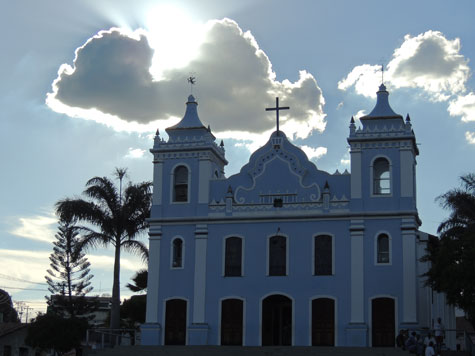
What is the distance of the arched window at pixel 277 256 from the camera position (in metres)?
34.3

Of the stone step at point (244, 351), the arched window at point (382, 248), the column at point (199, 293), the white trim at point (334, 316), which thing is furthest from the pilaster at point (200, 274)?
the arched window at point (382, 248)

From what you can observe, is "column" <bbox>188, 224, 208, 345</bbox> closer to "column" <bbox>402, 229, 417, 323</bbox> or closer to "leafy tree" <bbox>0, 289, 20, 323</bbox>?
"column" <bbox>402, 229, 417, 323</bbox>

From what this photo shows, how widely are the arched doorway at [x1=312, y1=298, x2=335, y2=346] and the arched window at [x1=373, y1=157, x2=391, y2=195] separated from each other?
16.4 feet

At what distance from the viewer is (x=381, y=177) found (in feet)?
113

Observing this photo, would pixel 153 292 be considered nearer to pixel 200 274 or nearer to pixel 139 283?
pixel 200 274

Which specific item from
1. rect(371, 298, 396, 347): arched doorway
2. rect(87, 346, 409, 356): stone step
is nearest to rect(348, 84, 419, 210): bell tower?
rect(371, 298, 396, 347): arched doorway

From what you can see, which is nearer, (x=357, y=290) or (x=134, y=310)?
(x=357, y=290)

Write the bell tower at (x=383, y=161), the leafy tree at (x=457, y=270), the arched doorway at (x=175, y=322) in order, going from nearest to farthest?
the leafy tree at (x=457, y=270), the bell tower at (x=383, y=161), the arched doorway at (x=175, y=322)

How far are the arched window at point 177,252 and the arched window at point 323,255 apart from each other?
5.95m

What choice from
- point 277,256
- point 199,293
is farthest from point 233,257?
point 199,293

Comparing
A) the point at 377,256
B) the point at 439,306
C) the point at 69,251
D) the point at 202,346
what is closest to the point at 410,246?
the point at 377,256

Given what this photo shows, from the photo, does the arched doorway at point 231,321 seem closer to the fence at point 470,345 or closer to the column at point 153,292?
the column at point 153,292

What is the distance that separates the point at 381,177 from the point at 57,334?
17846mm

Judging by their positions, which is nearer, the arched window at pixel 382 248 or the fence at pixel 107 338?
the arched window at pixel 382 248
